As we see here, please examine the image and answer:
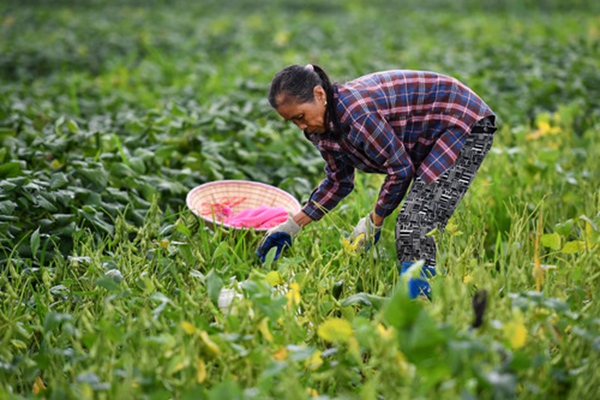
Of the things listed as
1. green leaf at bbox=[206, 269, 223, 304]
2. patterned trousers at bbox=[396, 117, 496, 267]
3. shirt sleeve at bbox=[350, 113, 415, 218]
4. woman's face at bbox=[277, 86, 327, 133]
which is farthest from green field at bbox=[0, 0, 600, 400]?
woman's face at bbox=[277, 86, 327, 133]

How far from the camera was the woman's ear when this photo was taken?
7.58 feet

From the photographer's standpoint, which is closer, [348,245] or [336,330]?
[336,330]

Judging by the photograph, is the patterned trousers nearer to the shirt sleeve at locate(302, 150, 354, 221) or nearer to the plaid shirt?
the plaid shirt

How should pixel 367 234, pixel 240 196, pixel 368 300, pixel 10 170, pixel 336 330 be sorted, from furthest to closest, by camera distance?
pixel 240 196, pixel 10 170, pixel 367 234, pixel 368 300, pixel 336 330

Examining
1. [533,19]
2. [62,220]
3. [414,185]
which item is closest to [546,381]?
[414,185]

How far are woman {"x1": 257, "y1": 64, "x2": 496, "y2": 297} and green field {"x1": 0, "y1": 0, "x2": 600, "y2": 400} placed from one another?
0.14m

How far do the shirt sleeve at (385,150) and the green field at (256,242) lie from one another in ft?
0.71

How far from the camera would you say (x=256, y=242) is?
2.96m

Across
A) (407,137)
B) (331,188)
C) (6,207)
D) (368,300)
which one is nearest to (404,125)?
(407,137)

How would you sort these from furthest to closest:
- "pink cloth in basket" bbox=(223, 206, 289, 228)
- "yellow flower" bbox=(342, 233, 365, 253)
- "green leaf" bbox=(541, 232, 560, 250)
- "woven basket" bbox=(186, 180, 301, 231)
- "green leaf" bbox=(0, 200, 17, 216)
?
"woven basket" bbox=(186, 180, 301, 231)
"pink cloth in basket" bbox=(223, 206, 289, 228)
"green leaf" bbox=(0, 200, 17, 216)
"yellow flower" bbox=(342, 233, 365, 253)
"green leaf" bbox=(541, 232, 560, 250)

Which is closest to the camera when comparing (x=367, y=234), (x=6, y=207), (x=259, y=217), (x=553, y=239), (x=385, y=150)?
(x=553, y=239)

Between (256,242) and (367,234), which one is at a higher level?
(367,234)

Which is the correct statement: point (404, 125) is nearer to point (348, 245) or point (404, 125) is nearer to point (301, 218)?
point (348, 245)

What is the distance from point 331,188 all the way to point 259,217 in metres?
0.44
